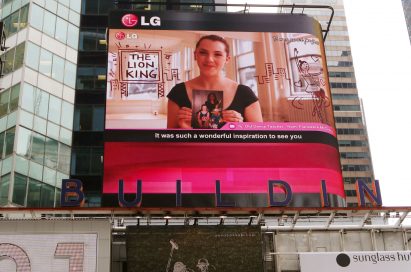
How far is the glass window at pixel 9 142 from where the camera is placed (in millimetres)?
49062

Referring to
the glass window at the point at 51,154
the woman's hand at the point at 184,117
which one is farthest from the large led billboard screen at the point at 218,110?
the glass window at the point at 51,154

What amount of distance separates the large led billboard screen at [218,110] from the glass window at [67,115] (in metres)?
18.5

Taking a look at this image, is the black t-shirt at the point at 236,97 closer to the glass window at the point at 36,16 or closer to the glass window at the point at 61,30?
the glass window at the point at 36,16

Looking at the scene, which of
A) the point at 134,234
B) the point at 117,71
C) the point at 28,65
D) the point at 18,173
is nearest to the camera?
the point at 134,234

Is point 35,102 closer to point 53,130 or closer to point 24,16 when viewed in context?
point 53,130

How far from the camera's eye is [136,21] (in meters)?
40.8

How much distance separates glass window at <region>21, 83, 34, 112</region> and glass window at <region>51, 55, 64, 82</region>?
4.62 metres

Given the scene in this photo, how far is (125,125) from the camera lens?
1448 inches

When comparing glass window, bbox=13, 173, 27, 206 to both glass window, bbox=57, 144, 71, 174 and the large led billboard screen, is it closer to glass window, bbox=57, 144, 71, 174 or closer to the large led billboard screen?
glass window, bbox=57, 144, 71, 174

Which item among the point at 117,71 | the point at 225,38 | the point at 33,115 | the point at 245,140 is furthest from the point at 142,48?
the point at 33,115

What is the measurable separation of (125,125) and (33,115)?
17.4 m

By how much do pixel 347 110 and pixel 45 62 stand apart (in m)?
114

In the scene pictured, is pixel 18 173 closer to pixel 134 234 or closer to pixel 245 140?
pixel 245 140

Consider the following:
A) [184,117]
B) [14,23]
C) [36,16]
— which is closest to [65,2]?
[36,16]
